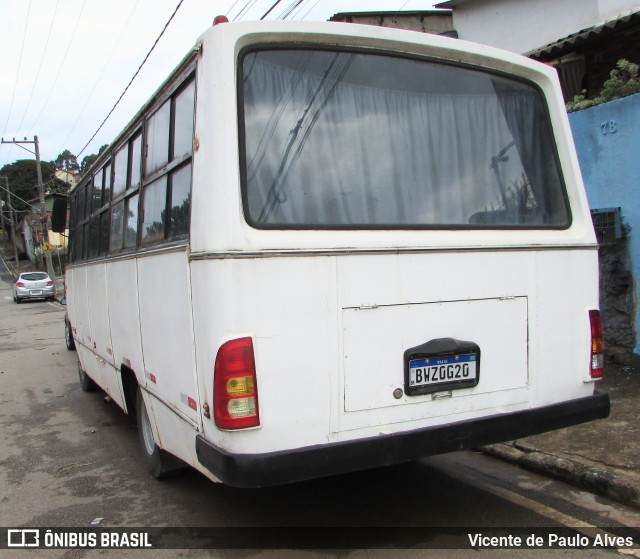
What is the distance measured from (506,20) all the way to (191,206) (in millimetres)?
12062

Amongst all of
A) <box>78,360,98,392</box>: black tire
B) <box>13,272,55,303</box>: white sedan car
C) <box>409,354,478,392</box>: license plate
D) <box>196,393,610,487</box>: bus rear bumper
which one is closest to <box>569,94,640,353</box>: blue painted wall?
<box>196,393,610,487</box>: bus rear bumper

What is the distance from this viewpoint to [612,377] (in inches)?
232

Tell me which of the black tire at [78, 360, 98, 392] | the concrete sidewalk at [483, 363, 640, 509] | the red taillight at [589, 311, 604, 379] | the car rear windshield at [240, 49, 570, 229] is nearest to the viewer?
the car rear windshield at [240, 49, 570, 229]

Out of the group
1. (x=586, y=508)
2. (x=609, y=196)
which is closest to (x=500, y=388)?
(x=586, y=508)

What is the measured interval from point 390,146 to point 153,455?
9.96ft

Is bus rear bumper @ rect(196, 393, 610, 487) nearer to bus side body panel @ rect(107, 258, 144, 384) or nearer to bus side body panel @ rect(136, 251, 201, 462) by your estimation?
bus side body panel @ rect(136, 251, 201, 462)

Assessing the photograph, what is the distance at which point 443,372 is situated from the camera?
10.2ft

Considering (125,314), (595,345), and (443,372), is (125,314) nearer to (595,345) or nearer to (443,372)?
(443,372)

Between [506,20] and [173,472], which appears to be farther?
[506,20]

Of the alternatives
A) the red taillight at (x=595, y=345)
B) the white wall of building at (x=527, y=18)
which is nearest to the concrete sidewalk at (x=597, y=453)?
the red taillight at (x=595, y=345)

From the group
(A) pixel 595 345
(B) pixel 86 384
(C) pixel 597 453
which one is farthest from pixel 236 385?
(B) pixel 86 384

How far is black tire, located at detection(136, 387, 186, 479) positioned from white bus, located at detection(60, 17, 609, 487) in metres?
0.63

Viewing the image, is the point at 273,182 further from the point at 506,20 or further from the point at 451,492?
the point at 506,20

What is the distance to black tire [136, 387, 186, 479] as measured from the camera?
4410 mm
